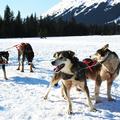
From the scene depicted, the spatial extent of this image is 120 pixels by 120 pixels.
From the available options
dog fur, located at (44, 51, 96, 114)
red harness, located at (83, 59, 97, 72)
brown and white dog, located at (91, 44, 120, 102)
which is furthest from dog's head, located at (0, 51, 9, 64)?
dog fur, located at (44, 51, 96, 114)

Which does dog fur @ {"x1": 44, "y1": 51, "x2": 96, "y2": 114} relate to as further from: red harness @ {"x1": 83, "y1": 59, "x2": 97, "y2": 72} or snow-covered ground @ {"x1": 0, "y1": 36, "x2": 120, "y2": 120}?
red harness @ {"x1": 83, "y1": 59, "x2": 97, "y2": 72}

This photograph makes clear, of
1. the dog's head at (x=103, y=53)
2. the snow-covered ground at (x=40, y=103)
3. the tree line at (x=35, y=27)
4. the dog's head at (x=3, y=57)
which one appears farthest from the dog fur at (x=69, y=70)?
the tree line at (x=35, y=27)

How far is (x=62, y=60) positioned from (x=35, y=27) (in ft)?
300

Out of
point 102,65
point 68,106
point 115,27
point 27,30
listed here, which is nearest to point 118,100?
point 102,65

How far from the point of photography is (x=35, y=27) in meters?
99.8

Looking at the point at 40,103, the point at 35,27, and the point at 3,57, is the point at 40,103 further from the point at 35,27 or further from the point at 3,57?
the point at 35,27

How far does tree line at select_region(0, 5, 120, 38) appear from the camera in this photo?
90938 millimetres

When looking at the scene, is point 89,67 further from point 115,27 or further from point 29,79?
point 115,27

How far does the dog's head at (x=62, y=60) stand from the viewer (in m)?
8.81

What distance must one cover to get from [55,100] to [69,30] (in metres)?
102

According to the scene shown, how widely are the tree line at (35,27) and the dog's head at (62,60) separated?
65.2m

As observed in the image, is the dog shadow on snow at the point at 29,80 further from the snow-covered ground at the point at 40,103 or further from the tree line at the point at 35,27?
the tree line at the point at 35,27

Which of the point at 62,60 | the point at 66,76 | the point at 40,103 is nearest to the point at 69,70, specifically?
the point at 66,76

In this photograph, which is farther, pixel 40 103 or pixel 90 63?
pixel 90 63
